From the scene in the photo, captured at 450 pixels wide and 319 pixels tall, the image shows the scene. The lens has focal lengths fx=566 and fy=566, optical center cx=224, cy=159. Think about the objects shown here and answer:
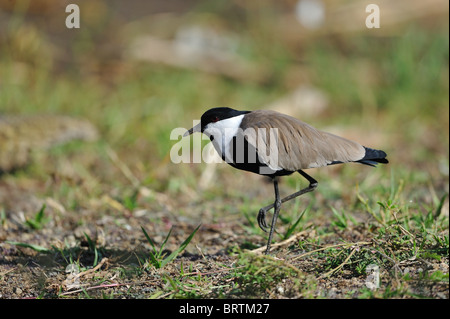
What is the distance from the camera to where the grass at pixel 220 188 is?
2.87 meters

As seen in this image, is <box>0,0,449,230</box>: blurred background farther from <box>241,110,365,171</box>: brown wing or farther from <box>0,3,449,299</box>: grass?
<box>241,110,365,171</box>: brown wing

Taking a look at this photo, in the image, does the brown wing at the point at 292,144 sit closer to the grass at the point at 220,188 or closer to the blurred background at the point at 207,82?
the grass at the point at 220,188

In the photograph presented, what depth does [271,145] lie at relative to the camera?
295 centimetres

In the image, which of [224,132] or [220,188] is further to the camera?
[220,188]

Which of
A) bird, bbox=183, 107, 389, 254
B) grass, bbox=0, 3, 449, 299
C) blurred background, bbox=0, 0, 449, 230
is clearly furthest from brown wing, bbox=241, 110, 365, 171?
blurred background, bbox=0, 0, 449, 230

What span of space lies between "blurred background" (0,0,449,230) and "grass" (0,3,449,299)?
27 millimetres

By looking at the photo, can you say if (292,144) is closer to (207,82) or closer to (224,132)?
(224,132)

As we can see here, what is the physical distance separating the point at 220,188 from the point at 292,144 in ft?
6.33

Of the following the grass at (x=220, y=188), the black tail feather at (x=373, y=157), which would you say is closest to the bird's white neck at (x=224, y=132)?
the grass at (x=220, y=188)

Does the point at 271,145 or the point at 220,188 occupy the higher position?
the point at 271,145

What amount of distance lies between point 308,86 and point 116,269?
15.5ft

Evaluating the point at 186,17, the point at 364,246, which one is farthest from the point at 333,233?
Result: the point at 186,17

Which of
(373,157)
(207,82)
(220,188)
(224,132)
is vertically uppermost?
(207,82)

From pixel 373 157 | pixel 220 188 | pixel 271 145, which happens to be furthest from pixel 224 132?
pixel 220 188
